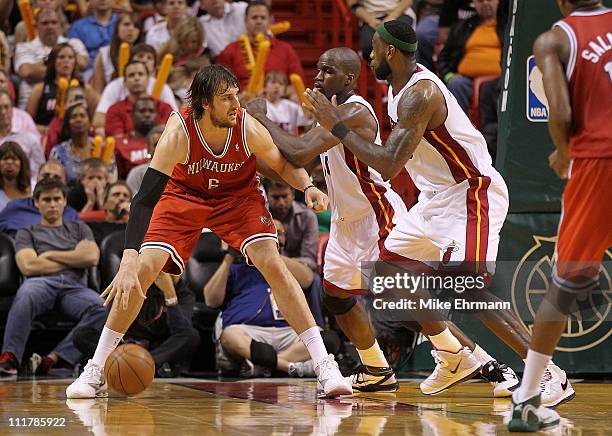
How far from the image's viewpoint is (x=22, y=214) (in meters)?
9.77

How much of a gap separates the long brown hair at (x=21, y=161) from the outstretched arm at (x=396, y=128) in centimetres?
462

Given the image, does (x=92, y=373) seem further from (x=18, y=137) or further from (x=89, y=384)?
(x=18, y=137)

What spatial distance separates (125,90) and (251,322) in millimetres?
3806

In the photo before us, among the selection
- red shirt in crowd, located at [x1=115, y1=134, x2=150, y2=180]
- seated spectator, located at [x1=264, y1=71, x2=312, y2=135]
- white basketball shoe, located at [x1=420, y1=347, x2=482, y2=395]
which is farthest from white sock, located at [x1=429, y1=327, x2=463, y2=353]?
seated spectator, located at [x1=264, y1=71, x2=312, y2=135]

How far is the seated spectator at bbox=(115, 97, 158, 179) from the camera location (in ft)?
35.7

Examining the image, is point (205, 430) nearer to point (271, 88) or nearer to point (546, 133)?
point (546, 133)

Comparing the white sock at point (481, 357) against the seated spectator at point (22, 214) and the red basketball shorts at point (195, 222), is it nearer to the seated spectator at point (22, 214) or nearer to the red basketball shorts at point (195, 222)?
the red basketball shorts at point (195, 222)

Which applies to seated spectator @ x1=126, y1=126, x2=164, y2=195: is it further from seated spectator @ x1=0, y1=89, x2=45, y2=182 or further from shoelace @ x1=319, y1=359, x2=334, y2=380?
shoelace @ x1=319, y1=359, x2=334, y2=380

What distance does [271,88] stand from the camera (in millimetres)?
11539

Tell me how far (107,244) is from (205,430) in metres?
4.79

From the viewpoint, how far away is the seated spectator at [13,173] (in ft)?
32.3

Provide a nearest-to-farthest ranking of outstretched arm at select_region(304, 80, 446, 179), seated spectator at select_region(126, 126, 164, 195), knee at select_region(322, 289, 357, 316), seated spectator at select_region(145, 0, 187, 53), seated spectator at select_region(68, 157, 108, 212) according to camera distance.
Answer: outstretched arm at select_region(304, 80, 446, 179), knee at select_region(322, 289, 357, 316), seated spectator at select_region(126, 126, 164, 195), seated spectator at select_region(68, 157, 108, 212), seated spectator at select_region(145, 0, 187, 53)

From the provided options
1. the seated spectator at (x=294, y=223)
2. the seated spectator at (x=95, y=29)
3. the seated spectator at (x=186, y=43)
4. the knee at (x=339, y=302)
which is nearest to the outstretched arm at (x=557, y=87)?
the knee at (x=339, y=302)

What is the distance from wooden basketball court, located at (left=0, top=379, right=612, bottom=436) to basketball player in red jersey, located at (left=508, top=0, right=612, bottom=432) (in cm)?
36
